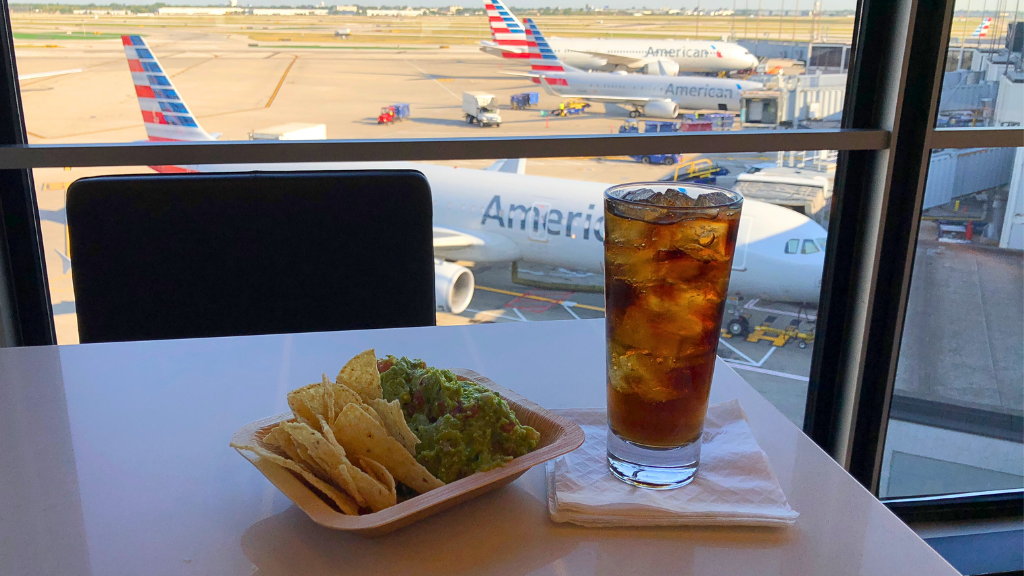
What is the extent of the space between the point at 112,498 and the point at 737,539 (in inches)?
17.7

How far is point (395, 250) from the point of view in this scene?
3.90 ft

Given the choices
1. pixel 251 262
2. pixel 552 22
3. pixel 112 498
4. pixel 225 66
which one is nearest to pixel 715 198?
pixel 112 498

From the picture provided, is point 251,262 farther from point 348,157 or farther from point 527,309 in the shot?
point 527,309

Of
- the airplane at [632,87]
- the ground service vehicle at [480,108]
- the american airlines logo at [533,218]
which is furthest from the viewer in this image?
the american airlines logo at [533,218]

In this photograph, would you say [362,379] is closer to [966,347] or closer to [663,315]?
[663,315]

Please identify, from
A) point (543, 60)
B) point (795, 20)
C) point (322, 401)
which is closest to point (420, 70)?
point (543, 60)

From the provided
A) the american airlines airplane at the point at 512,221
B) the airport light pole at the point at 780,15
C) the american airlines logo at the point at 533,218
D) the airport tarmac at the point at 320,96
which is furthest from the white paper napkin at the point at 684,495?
the american airlines logo at the point at 533,218

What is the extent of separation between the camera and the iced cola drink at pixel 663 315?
48cm

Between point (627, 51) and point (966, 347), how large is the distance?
4.44 ft

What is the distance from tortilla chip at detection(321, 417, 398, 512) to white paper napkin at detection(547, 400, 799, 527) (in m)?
0.12

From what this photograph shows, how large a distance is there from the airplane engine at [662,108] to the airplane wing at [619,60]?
15 cm

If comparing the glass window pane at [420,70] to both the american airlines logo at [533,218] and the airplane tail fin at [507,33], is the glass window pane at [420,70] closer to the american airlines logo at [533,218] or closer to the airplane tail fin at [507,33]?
the airplane tail fin at [507,33]

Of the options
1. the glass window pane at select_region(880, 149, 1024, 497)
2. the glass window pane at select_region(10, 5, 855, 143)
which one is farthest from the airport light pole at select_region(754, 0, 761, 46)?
the glass window pane at select_region(880, 149, 1024, 497)

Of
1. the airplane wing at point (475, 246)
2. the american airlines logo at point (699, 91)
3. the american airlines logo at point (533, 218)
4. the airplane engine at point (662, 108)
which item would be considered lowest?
→ the airplane wing at point (475, 246)
